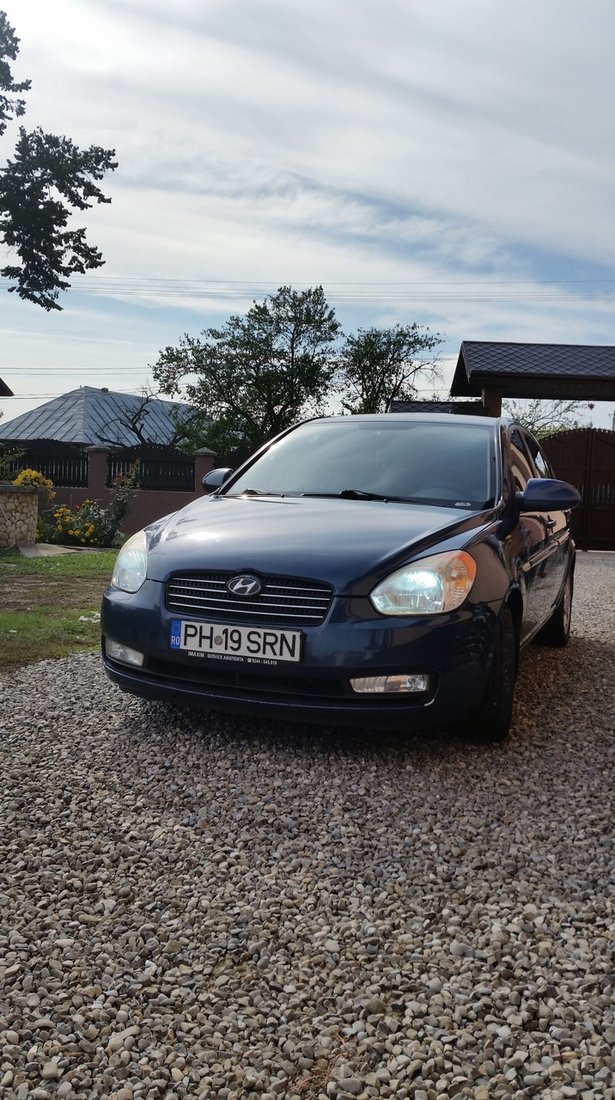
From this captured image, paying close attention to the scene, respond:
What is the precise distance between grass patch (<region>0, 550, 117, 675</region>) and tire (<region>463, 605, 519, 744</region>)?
280 centimetres

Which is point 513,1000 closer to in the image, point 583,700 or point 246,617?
point 246,617

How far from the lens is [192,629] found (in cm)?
355

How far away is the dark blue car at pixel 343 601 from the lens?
3.35 m

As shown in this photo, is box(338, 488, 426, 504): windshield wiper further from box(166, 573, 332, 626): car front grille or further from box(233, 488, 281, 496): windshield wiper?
box(166, 573, 332, 626): car front grille

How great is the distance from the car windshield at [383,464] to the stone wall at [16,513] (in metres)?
8.05

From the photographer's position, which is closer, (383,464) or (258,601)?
(258,601)

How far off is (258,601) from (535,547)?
6.19 feet

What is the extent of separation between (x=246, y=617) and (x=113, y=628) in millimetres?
692

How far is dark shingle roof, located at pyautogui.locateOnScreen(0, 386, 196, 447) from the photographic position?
46094mm

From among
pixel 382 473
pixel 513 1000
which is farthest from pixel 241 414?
pixel 513 1000

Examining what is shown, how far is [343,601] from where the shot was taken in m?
3.36

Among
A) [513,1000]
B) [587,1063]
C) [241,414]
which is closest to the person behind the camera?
[587,1063]

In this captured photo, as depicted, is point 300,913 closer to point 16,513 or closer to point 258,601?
point 258,601

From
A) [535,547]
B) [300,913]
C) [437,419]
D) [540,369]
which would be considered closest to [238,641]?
[300,913]
